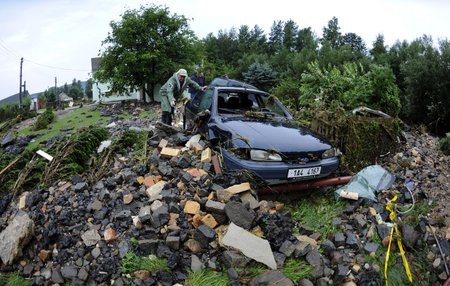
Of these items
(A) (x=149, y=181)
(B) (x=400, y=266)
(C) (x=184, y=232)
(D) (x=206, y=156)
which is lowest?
(B) (x=400, y=266)

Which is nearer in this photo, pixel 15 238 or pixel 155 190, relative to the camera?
pixel 15 238

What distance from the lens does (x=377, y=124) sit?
20.1ft

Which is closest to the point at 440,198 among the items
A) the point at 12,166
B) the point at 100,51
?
the point at 12,166

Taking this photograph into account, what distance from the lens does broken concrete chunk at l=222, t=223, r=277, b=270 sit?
343 centimetres

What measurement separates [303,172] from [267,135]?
70 centimetres

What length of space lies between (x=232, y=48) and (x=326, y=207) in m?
46.4

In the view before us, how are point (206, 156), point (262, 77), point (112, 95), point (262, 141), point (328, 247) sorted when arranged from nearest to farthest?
1. point (328, 247)
2. point (262, 141)
3. point (206, 156)
4. point (262, 77)
5. point (112, 95)

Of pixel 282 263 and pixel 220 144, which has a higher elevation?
pixel 220 144

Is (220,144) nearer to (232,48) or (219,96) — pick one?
(219,96)

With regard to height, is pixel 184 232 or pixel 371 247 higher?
pixel 184 232

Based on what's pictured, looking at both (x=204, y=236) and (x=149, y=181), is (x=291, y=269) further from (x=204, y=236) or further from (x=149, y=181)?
(x=149, y=181)

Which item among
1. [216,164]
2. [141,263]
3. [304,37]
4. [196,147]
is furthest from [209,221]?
[304,37]

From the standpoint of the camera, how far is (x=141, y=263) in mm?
3521

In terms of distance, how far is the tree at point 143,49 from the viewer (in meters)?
17.9
